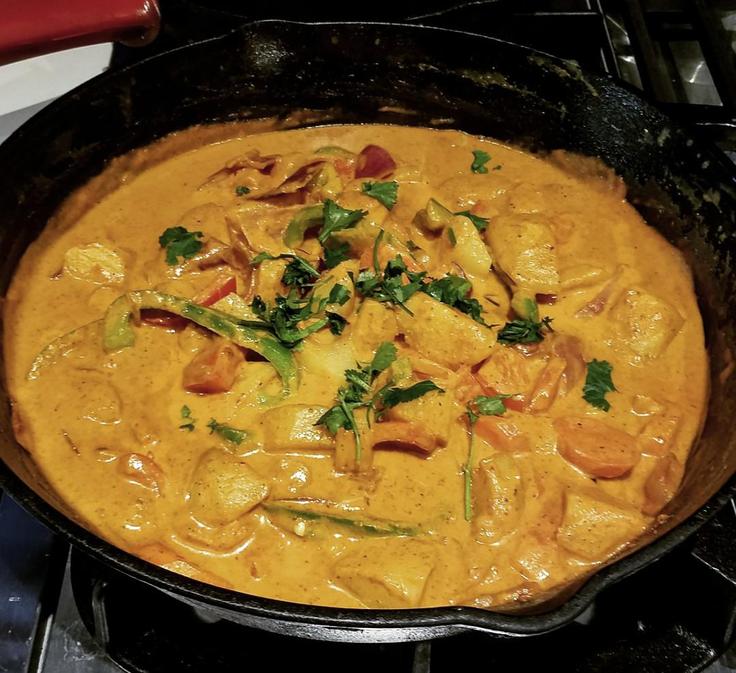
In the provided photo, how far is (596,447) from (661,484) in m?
0.20

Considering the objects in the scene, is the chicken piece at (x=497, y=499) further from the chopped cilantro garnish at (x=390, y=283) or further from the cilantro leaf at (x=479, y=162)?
the cilantro leaf at (x=479, y=162)

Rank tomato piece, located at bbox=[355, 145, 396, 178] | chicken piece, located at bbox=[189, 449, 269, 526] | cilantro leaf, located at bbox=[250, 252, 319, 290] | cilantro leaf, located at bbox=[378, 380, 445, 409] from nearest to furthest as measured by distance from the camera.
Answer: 1. chicken piece, located at bbox=[189, 449, 269, 526]
2. cilantro leaf, located at bbox=[378, 380, 445, 409]
3. cilantro leaf, located at bbox=[250, 252, 319, 290]
4. tomato piece, located at bbox=[355, 145, 396, 178]

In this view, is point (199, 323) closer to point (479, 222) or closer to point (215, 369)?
point (215, 369)

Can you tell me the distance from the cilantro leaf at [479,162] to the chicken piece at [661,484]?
4.38ft

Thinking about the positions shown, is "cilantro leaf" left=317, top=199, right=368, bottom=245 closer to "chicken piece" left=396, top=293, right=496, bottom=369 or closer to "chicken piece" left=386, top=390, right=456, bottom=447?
"chicken piece" left=396, top=293, right=496, bottom=369

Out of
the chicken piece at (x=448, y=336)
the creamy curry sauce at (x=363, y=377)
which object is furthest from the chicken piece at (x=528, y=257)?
the chicken piece at (x=448, y=336)

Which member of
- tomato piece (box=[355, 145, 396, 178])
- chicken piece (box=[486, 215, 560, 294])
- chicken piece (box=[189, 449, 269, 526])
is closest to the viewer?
chicken piece (box=[189, 449, 269, 526])

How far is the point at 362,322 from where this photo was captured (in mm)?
2465

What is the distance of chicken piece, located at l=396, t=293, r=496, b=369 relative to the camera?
7.89 feet

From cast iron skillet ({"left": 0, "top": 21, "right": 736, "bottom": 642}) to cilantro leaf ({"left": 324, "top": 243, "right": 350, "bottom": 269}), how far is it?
33.1 inches

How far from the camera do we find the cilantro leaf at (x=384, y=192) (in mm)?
2869

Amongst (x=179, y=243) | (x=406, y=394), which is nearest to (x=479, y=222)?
(x=406, y=394)

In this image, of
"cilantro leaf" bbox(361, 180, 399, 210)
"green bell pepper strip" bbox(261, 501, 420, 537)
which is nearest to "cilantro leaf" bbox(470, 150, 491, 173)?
"cilantro leaf" bbox(361, 180, 399, 210)

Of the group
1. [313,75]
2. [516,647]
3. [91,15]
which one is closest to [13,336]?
[91,15]
